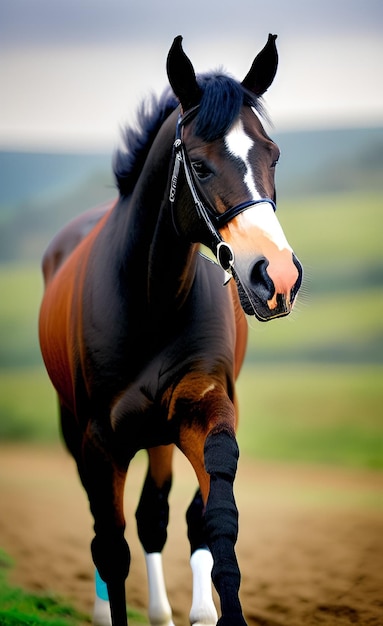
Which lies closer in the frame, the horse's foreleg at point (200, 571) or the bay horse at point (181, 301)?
→ the bay horse at point (181, 301)

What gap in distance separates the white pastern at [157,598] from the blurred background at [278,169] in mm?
2427

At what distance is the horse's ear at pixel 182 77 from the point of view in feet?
9.41

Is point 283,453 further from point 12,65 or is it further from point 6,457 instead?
point 12,65

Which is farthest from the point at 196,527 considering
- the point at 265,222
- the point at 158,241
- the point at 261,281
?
the point at 265,222

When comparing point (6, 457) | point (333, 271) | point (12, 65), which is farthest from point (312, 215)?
point (6, 457)

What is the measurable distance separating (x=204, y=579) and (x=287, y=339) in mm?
3458

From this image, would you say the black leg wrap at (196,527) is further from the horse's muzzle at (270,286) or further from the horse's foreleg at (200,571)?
the horse's muzzle at (270,286)

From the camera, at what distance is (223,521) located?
2941 mm

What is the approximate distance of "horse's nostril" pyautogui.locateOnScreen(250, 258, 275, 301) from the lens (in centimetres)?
258

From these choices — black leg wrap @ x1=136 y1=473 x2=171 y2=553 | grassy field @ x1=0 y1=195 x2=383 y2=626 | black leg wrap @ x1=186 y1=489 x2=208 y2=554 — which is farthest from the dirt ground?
black leg wrap @ x1=186 y1=489 x2=208 y2=554

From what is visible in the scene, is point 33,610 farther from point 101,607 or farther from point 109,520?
point 109,520

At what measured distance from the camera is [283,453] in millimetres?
6637

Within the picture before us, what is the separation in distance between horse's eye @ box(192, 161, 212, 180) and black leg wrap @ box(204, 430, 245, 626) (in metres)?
0.85

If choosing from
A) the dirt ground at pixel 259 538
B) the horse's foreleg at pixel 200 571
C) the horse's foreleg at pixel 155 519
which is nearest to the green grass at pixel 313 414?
the dirt ground at pixel 259 538
